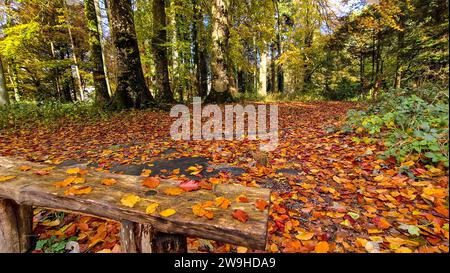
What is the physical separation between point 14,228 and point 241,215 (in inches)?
74.8

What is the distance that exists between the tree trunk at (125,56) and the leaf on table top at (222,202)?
7.24 m

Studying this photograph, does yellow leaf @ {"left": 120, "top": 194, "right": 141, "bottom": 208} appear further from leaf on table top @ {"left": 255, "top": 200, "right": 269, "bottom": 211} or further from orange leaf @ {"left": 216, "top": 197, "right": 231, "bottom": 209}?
leaf on table top @ {"left": 255, "top": 200, "right": 269, "bottom": 211}

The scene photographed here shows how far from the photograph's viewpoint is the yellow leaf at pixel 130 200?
4.65 ft

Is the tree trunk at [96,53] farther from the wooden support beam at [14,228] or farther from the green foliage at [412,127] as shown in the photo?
the green foliage at [412,127]

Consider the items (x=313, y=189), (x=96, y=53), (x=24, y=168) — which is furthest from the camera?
(x=96, y=53)

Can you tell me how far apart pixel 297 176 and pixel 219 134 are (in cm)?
266

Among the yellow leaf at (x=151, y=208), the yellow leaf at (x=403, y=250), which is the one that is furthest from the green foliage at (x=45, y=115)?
the yellow leaf at (x=403, y=250)

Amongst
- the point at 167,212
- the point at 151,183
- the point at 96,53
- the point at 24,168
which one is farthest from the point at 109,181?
the point at 96,53

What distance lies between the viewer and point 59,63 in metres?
11.3

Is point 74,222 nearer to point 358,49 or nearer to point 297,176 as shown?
point 297,176

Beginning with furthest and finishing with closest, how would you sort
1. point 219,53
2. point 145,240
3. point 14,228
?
point 219,53, point 14,228, point 145,240

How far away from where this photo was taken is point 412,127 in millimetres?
3033

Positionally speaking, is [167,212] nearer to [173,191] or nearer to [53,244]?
[173,191]

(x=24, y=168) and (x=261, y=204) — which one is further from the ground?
(x=24, y=168)
